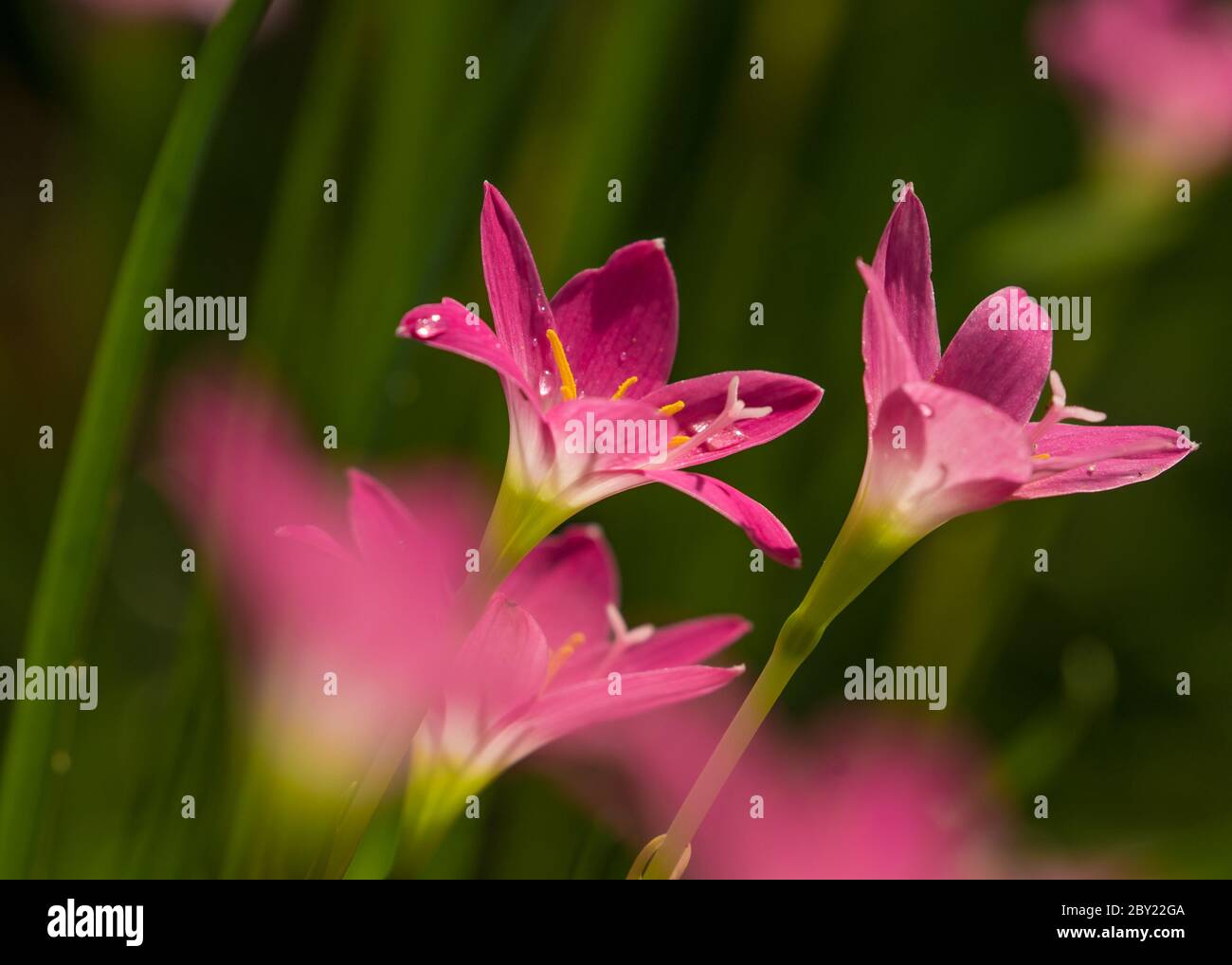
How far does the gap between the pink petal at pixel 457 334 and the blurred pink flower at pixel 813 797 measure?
0.16 m

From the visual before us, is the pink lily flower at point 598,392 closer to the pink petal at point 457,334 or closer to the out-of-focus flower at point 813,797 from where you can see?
the pink petal at point 457,334

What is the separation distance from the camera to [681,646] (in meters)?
0.27

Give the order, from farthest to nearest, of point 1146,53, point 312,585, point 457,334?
1. point 1146,53
2. point 312,585
3. point 457,334

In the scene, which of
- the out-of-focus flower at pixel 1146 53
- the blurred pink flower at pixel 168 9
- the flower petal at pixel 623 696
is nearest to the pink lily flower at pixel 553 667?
the flower petal at pixel 623 696

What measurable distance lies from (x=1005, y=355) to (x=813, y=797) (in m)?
0.30

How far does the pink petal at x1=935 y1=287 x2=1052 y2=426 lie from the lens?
10.8 inches

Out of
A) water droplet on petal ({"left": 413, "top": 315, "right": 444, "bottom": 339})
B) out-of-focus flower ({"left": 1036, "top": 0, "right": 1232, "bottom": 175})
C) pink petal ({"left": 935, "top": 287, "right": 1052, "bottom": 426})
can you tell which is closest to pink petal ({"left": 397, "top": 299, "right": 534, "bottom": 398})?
water droplet on petal ({"left": 413, "top": 315, "right": 444, "bottom": 339})

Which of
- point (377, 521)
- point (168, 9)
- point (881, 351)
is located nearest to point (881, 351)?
point (881, 351)

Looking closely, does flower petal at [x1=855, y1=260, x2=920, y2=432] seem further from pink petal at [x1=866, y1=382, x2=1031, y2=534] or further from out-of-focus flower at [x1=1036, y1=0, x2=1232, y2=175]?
out-of-focus flower at [x1=1036, y1=0, x2=1232, y2=175]

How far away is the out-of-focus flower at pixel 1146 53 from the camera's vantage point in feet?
2.34

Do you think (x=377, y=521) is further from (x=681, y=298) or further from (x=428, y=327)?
(x=681, y=298)

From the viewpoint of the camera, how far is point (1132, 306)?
31.1 inches

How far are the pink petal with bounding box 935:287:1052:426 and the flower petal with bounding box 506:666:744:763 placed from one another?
0.30 ft

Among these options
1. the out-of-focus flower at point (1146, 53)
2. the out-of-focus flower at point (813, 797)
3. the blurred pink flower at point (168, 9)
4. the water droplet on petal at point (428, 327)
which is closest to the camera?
the water droplet on petal at point (428, 327)
